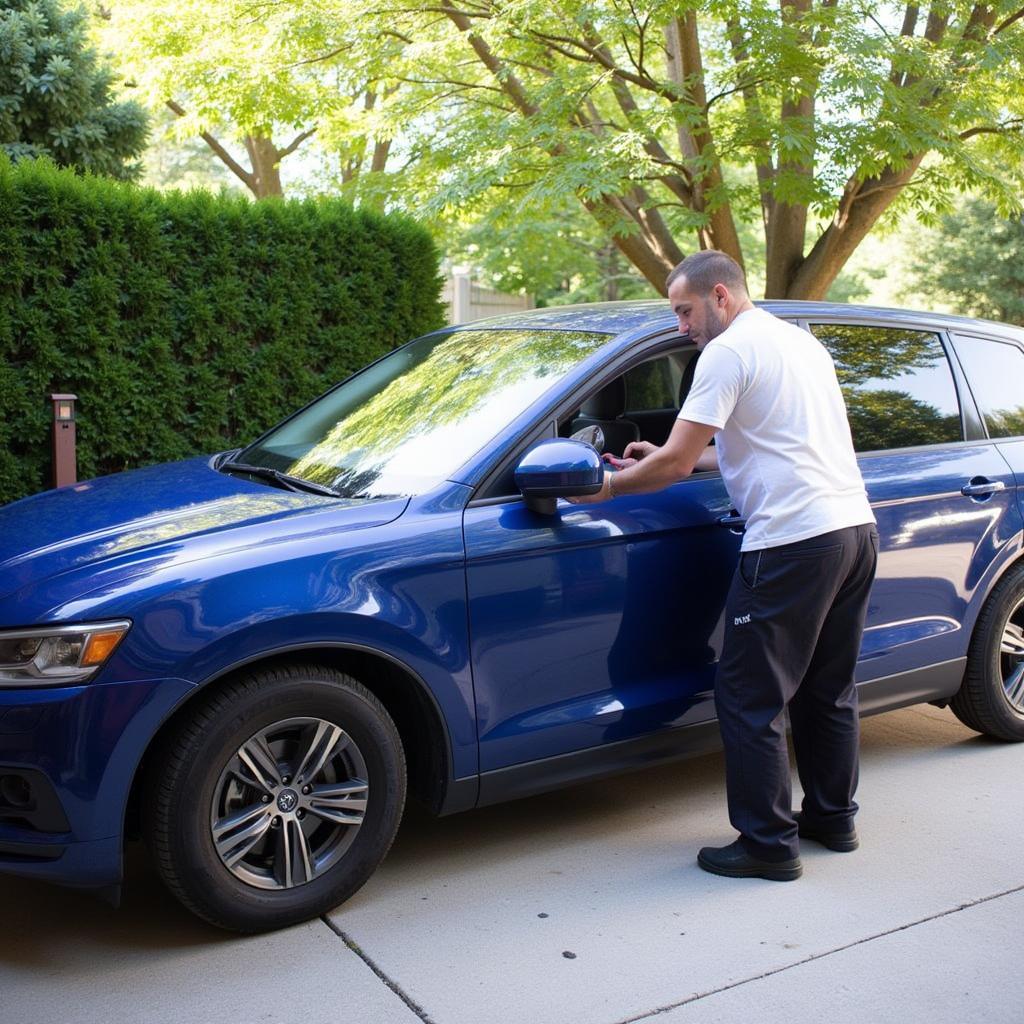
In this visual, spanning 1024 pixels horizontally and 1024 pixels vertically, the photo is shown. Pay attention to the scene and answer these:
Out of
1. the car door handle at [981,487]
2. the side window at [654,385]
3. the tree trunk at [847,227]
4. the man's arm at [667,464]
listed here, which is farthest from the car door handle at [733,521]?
the tree trunk at [847,227]

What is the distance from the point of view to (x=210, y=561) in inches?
126

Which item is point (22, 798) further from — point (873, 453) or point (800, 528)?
point (873, 453)

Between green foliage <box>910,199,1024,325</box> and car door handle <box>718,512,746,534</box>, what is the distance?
21569 mm

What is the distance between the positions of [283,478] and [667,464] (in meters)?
1.26

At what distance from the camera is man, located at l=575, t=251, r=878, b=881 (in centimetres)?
362

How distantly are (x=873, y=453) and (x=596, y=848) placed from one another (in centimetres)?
169

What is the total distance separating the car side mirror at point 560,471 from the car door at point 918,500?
1.30m

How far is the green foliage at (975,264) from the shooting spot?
78.7 feet

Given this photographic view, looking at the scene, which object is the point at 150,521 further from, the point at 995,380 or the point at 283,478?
the point at 995,380

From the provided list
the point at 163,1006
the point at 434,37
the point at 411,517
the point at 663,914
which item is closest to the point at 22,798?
the point at 163,1006

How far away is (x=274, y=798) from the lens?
10.8ft

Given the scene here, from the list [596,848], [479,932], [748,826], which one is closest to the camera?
[479,932]

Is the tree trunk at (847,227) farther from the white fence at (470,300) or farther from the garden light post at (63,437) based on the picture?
the white fence at (470,300)

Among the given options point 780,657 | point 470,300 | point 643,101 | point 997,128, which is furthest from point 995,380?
point 470,300
